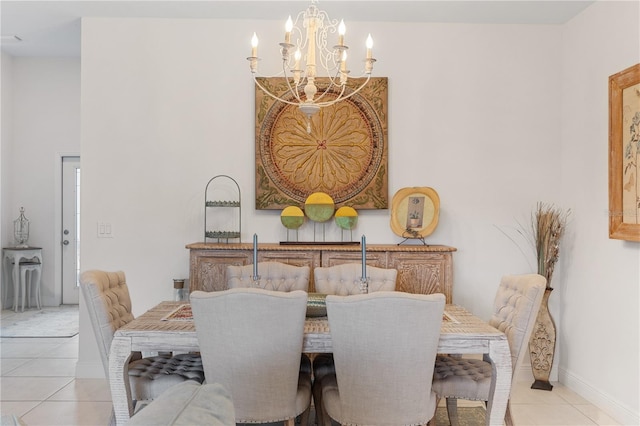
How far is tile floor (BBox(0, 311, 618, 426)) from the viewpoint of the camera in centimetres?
352

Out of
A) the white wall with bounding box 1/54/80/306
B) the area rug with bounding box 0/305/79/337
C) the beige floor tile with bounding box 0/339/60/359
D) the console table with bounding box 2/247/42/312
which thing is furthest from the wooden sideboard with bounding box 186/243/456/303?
the white wall with bounding box 1/54/80/306

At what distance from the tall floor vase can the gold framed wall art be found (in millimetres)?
1395

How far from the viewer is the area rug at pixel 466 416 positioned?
3449 mm

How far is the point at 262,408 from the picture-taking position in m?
2.50

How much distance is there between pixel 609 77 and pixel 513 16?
91cm

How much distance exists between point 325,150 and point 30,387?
2.72m

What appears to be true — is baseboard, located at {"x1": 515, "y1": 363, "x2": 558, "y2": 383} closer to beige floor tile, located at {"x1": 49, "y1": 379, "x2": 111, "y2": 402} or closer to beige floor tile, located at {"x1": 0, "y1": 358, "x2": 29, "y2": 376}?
beige floor tile, located at {"x1": 49, "y1": 379, "x2": 111, "y2": 402}

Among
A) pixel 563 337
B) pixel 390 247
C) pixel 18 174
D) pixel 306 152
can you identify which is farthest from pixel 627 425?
pixel 18 174

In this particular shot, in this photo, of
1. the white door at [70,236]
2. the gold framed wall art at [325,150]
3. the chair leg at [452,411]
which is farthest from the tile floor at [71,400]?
the white door at [70,236]

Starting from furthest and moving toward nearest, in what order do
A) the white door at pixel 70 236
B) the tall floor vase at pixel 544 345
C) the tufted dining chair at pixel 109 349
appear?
the white door at pixel 70 236, the tall floor vase at pixel 544 345, the tufted dining chair at pixel 109 349

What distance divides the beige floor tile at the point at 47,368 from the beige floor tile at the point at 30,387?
0.33 ft

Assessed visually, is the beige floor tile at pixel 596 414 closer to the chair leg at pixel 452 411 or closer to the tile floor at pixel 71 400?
the tile floor at pixel 71 400

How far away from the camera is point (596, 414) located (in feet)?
12.0

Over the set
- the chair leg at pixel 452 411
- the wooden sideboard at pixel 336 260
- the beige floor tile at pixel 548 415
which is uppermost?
the wooden sideboard at pixel 336 260
